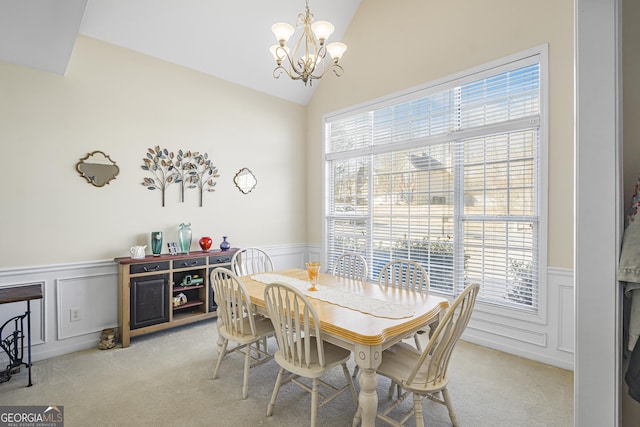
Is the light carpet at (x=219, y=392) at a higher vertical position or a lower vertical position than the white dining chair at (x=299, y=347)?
lower

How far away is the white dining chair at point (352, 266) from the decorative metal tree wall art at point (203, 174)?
2.04 meters

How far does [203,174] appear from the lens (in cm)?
424

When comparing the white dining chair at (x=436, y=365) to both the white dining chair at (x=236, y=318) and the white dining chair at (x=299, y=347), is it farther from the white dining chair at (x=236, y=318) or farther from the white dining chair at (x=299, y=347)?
the white dining chair at (x=236, y=318)

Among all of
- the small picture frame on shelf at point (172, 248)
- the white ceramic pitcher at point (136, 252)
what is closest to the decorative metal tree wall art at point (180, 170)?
the small picture frame on shelf at point (172, 248)

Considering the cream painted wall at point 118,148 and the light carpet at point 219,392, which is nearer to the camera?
the light carpet at point 219,392

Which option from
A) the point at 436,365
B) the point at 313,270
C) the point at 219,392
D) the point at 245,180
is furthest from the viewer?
the point at 245,180

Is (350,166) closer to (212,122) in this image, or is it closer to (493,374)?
(212,122)

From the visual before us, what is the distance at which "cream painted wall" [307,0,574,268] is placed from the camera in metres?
2.88

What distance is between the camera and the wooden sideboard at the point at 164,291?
334 cm

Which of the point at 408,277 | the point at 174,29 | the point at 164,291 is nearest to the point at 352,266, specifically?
the point at 408,277

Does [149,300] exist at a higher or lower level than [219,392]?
higher

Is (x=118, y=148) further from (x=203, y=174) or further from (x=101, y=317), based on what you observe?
(x=101, y=317)

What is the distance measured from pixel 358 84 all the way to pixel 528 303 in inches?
134

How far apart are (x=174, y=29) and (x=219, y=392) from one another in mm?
3833
